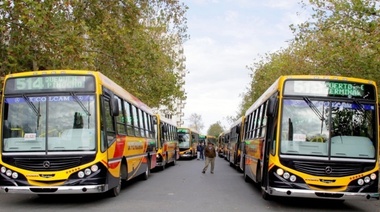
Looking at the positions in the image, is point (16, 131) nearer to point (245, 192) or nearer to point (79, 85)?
point (79, 85)

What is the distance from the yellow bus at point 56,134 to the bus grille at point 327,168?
446cm

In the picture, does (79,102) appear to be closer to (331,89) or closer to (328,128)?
(328,128)

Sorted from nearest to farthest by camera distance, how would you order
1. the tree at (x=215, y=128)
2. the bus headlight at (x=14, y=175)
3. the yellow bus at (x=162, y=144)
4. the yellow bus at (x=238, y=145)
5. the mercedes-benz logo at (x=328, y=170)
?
1. the mercedes-benz logo at (x=328, y=170)
2. the bus headlight at (x=14, y=175)
3. the yellow bus at (x=238, y=145)
4. the yellow bus at (x=162, y=144)
5. the tree at (x=215, y=128)

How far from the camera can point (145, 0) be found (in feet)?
72.9

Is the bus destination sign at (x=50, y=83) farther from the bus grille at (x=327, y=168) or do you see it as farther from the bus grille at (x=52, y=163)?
the bus grille at (x=327, y=168)

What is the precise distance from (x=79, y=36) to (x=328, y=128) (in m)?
12.0

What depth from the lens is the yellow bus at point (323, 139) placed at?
10.3m

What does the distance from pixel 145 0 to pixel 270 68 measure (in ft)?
87.5

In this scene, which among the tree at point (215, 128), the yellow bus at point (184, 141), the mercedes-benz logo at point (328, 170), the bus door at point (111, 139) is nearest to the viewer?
the mercedes-benz logo at point (328, 170)

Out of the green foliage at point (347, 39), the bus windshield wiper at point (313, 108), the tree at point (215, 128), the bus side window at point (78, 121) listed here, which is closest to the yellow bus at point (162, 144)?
the green foliage at point (347, 39)

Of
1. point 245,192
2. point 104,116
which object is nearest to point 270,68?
point 245,192

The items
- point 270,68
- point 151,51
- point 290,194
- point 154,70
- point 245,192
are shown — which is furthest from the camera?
point 270,68

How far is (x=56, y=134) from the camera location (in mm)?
10672

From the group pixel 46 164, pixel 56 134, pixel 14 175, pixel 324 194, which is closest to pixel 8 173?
pixel 14 175
